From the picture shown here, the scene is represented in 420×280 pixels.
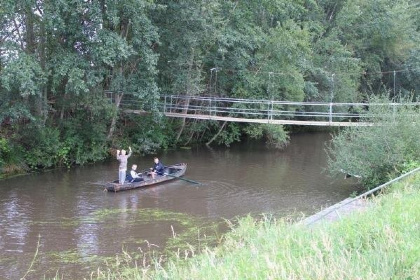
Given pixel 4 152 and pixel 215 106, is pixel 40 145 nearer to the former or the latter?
pixel 4 152

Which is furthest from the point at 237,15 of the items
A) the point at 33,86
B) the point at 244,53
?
the point at 33,86

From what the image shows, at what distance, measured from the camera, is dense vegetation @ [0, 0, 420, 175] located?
62.5 ft

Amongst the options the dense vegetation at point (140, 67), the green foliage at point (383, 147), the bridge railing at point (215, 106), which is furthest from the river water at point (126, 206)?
the bridge railing at point (215, 106)

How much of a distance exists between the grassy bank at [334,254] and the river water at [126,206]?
127 inches

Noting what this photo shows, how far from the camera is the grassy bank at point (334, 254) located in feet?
13.9

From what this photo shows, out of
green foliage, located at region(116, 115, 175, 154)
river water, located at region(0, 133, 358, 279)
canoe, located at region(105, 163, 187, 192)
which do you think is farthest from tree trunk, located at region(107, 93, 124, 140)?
canoe, located at region(105, 163, 187, 192)

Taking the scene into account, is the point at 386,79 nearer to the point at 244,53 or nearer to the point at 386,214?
the point at 244,53

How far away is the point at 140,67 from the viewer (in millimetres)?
22453

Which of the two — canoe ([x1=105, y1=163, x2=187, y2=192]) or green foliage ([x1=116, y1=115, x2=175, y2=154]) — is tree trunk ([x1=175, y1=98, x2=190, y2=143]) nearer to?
green foliage ([x1=116, y1=115, x2=175, y2=154])

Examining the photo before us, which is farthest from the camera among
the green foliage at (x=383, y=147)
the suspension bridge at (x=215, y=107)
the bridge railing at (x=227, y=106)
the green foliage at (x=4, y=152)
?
the bridge railing at (x=227, y=106)

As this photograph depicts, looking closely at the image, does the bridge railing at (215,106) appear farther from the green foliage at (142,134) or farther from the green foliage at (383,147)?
the green foliage at (383,147)

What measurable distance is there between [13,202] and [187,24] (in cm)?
1242

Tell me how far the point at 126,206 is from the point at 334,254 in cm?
1078

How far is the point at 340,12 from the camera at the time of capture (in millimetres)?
36000
